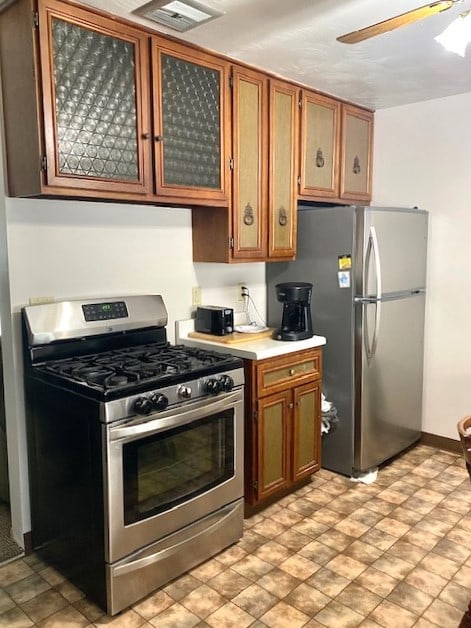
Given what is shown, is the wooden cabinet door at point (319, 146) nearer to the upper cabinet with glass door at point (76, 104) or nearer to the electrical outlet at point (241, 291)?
the electrical outlet at point (241, 291)

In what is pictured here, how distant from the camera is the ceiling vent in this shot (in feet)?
6.91

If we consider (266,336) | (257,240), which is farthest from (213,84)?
(266,336)

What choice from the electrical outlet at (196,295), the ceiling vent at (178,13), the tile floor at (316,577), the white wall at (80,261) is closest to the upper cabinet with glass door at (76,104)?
the ceiling vent at (178,13)

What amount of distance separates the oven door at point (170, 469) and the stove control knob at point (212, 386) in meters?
0.04

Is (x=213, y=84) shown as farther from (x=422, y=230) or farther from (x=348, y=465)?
(x=348, y=465)

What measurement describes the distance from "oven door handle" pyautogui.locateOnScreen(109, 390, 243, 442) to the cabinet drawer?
0.91 ft

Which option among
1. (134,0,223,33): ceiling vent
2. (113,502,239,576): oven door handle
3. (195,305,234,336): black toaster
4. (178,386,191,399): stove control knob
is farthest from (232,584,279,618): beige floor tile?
(134,0,223,33): ceiling vent

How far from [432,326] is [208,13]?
8.42 ft

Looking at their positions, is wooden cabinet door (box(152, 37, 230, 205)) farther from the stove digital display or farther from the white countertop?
the white countertop

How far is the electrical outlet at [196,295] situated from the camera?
3160 mm

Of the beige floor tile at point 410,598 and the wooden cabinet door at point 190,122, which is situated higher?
the wooden cabinet door at point 190,122

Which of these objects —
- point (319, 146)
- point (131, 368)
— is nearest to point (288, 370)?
point (131, 368)

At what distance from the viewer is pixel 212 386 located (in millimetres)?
2357

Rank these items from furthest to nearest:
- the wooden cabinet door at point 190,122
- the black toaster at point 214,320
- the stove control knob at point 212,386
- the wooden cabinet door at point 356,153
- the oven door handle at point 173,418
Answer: the wooden cabinet door at point 356,153, the black toaster at point 214,320, the wooden cabinet door at point 190,122, the stove control knob at point 212,386, the oven door handle at point 173,418
